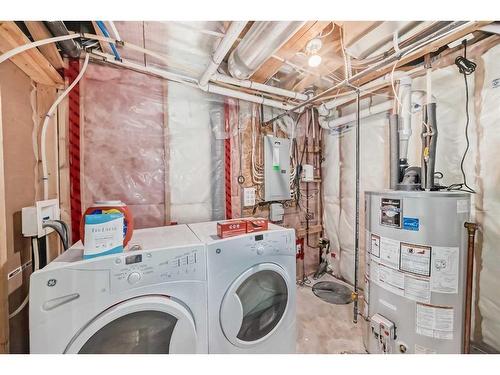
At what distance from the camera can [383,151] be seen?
1893mm

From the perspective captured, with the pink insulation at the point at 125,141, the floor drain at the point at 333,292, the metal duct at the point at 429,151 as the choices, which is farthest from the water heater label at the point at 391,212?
the pink insulation at the point at 125,141

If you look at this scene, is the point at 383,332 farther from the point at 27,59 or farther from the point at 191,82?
the point at 27,59

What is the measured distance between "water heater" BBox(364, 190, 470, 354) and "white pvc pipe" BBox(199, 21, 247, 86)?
3.93 ft

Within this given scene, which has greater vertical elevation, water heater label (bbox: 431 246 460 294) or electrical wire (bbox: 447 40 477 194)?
electrical wire (bbox: 447 40 477 194)

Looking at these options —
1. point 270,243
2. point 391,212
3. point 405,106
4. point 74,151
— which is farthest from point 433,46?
point 74,151

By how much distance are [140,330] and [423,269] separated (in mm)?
1425

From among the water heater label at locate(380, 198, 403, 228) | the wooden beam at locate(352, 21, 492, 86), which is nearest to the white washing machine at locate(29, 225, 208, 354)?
the water heater label at locate(380, 198, 403, 228)

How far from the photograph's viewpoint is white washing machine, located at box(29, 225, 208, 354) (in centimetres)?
70

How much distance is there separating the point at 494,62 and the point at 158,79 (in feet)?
7.58

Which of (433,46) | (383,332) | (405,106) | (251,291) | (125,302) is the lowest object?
(383,332)

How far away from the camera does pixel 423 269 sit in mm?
1028

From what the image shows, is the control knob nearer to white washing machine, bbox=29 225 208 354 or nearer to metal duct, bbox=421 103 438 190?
white washing machine, bbox=29 225 208 354
